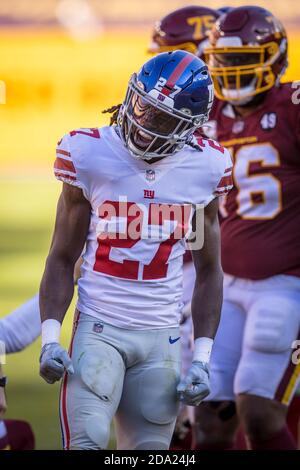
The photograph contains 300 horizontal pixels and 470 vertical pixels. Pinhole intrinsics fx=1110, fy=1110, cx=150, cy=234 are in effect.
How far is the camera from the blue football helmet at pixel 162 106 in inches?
152

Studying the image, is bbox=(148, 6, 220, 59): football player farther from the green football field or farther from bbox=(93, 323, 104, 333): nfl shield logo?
bbox=(93, 323, 104, 333): nfl shield logo

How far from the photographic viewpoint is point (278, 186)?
5.25 m

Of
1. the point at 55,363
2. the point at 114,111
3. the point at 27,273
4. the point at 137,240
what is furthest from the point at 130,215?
the point at 27,273

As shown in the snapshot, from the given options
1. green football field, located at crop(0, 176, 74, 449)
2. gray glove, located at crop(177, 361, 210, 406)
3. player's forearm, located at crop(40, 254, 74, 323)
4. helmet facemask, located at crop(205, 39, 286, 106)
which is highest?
helmet facemask, located at crop(205, 39, 286, 106)

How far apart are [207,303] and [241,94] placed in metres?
1.56

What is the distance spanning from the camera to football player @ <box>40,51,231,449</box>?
12.7 ft

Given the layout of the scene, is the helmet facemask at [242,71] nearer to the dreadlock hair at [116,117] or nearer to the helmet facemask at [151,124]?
→ the dreadlock hair at [116,117]

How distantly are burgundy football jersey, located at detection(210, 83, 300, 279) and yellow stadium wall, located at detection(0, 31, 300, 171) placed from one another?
435 inches

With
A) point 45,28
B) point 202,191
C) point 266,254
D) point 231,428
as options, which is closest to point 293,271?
point 266,254

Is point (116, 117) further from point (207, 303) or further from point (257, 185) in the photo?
point (257, 185)

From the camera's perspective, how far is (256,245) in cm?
527

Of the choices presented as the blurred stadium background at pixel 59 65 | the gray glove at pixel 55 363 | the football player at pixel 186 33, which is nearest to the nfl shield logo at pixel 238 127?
the football player at pixel 186 33

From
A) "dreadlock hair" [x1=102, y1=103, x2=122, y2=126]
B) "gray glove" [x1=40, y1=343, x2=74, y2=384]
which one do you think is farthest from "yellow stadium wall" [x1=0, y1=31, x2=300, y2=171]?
"gray glove" [x1=40, y1=343, x2=74, y2=384]

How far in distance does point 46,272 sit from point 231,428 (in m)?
1.70
